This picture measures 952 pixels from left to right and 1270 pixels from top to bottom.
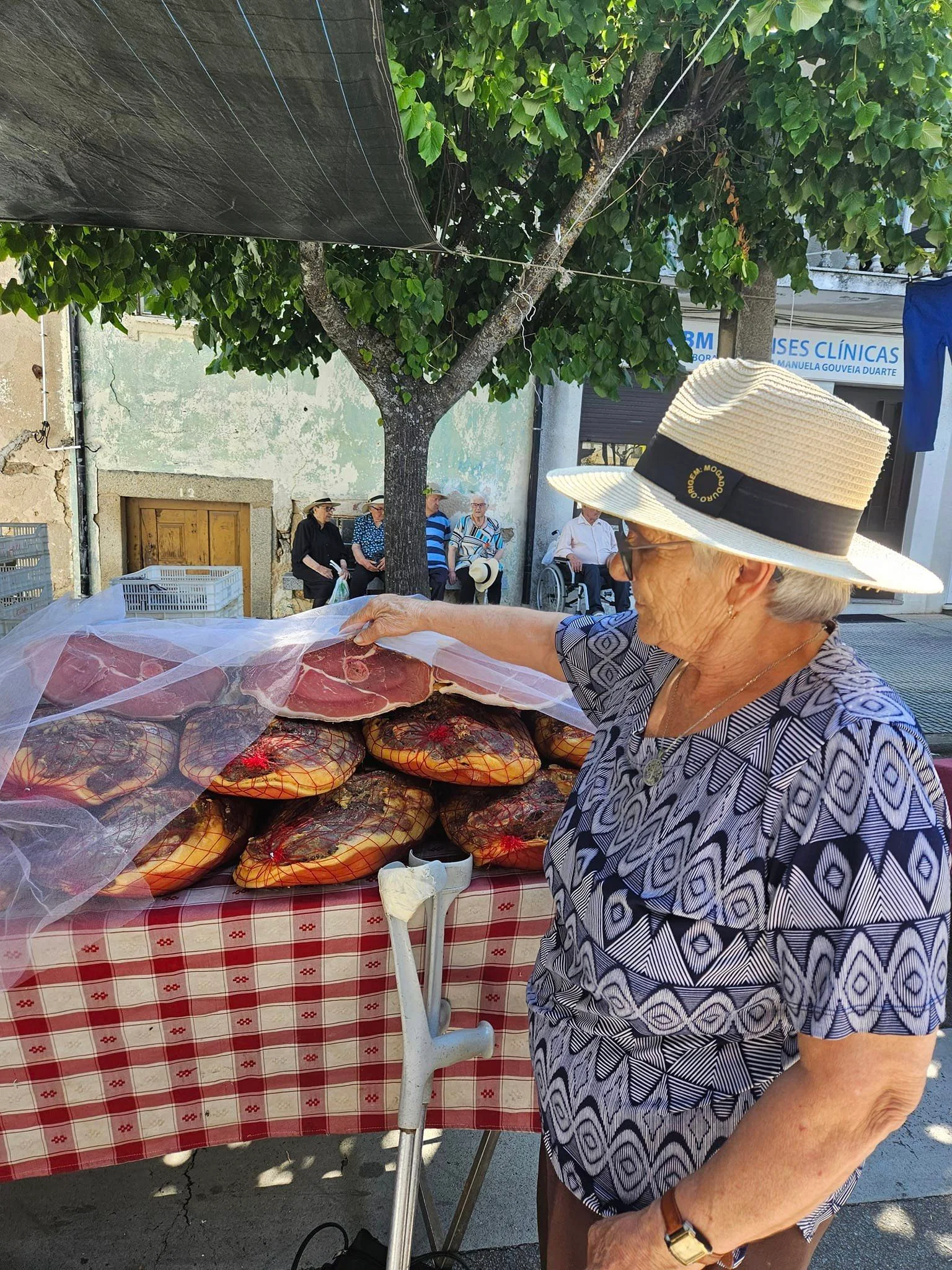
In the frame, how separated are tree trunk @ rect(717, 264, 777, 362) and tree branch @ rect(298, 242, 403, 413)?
184cm

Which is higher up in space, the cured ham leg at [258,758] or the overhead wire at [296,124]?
the overhead wire at [296,124]

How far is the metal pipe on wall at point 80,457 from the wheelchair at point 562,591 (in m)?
4.82

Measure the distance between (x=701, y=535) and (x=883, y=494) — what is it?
1138 centimetres

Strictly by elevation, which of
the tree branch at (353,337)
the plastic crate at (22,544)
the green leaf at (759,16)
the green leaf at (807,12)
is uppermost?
the green leaf at (759,16)

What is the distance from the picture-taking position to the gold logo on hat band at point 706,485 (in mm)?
1074

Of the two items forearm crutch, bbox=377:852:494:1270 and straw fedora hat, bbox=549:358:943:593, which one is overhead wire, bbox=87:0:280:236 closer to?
straw fedora hat, bbox=549:358:943:593

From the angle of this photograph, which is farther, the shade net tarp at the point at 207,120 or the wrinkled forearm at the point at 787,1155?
the shade net tarp at the point at 207,120

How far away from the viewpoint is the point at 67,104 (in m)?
1.90

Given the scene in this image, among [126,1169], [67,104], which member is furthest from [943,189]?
[126,1169]

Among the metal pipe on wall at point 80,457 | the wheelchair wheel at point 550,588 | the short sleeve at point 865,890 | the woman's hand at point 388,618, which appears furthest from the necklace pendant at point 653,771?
the metal pipe on wall at point 80,457

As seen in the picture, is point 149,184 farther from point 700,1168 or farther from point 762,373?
point 700,1168

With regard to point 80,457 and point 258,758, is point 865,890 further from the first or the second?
point 80,457

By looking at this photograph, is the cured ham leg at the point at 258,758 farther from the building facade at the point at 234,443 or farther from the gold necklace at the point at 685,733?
the building facade at the point at 234,443

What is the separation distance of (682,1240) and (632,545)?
87cm
